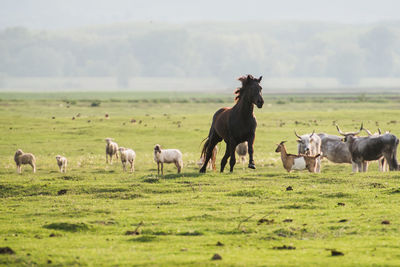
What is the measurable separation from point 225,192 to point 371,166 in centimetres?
1369

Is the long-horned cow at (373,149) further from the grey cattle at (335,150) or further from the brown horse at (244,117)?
the brown horse at (244,117)

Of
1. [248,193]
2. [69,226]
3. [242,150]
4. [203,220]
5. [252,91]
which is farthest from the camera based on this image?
[242,150]

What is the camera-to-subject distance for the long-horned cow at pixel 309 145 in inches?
1046

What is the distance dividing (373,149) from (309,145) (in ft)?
9.05

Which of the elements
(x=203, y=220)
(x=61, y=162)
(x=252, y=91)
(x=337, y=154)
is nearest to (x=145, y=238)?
(x=203, y=220)

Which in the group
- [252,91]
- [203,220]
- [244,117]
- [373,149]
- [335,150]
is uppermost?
[252,91]

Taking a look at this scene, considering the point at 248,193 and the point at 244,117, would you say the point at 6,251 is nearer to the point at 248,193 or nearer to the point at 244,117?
the point at 248,193

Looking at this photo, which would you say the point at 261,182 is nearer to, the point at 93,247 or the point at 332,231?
the point at 332,231

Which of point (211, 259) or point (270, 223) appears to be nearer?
point (211, 259)

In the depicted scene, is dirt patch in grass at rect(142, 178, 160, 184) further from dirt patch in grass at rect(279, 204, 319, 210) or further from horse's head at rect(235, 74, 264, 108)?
dirt patch in grass at rect(279, 204, 319, 210)

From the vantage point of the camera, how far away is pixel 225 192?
18438mm

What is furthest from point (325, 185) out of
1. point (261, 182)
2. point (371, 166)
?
point (371, 166)

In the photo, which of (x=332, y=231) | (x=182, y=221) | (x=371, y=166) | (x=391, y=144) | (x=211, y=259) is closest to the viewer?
(x=211, y=259)

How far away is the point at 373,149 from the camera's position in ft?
82.2
